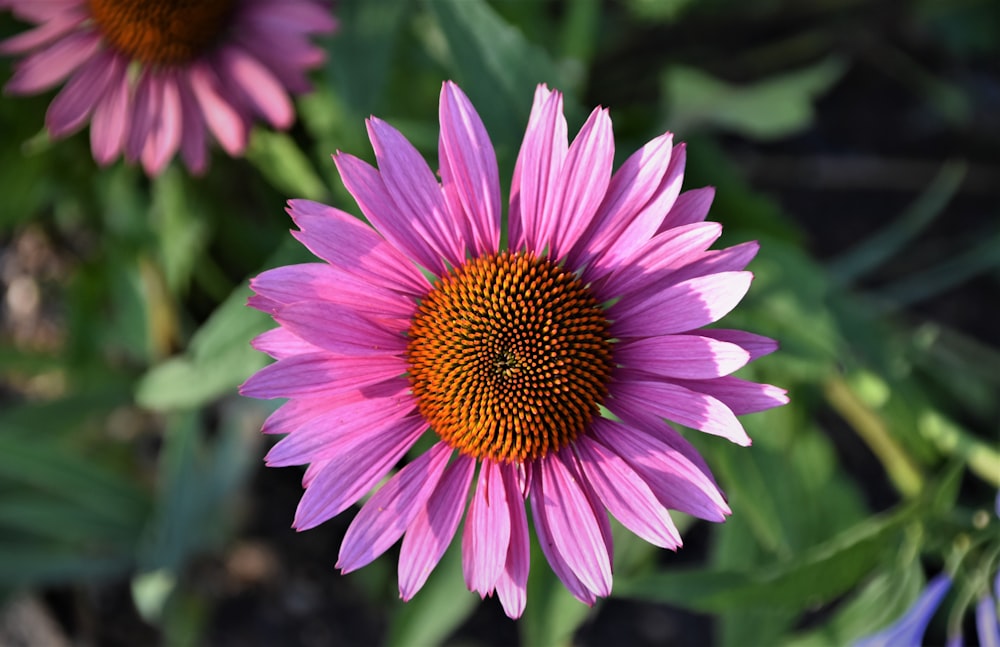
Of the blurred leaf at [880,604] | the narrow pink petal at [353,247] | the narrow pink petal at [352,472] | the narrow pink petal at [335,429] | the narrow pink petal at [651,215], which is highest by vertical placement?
the narrow pink petal at [651,215]

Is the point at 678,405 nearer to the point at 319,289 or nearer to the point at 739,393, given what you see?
the point at 739,393

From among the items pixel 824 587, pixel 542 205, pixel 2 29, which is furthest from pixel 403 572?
pixel 2 29

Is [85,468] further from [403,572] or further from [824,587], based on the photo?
[824,587]

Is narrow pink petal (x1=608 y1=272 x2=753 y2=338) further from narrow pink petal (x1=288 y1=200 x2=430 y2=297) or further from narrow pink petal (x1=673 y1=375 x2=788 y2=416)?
narrow pink petal (x1=288 y1=200 x2=430 y2=297)

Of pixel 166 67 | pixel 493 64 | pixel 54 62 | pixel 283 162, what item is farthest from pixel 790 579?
pixel 54 62

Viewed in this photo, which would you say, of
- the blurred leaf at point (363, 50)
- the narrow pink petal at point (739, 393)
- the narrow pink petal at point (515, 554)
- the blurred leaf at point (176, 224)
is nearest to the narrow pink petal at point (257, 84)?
the blurred leaf at point (363, 50)

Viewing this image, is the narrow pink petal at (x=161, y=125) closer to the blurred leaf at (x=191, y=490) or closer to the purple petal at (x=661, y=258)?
the blurred leaf at (x=191, y=490)
